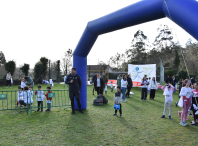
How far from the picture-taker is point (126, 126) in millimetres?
5984

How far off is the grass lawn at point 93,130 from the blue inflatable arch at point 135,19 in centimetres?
207

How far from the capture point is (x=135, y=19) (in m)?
4.97

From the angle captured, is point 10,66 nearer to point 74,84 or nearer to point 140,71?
point 140,71

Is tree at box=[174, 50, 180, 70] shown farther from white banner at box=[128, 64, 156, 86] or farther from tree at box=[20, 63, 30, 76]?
tree at box=[20, 63, 30, 76]

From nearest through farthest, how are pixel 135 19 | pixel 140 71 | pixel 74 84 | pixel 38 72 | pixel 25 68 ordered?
pixel 135 19 → pixel 74 84 → pixel 140 71 → pixel 25 68 → pixel 38 72

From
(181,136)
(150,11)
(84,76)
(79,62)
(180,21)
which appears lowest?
(181,136)

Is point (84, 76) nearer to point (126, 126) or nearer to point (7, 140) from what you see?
point (126, 126)

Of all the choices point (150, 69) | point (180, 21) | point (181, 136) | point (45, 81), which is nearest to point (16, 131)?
point (181, 136)

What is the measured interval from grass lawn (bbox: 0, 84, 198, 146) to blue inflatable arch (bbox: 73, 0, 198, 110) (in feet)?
6.80

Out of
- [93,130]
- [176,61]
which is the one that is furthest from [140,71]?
[176,61]

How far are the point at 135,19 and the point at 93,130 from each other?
3.70m

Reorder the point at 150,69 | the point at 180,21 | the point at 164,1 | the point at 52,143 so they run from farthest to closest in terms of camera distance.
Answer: the point at 150,69
the point at 52,143
the point at 164,1
the point at 180,21

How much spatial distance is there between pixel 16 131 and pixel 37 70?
24.5 m

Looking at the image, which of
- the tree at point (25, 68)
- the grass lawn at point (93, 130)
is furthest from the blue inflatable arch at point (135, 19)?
the tree at point (25, 68)
